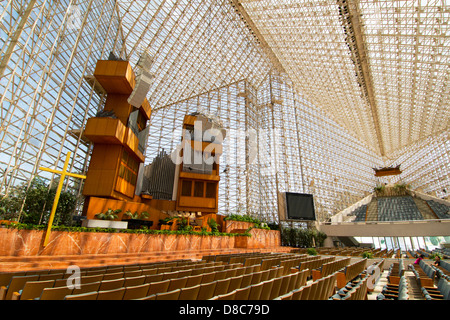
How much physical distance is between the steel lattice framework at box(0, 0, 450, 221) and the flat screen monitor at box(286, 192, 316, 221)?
3.44 meters

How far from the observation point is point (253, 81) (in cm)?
3119

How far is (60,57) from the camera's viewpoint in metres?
14.2

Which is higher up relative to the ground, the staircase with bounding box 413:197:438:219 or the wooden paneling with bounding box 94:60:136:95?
the wooden paneling with bounding box 94:60:136:95

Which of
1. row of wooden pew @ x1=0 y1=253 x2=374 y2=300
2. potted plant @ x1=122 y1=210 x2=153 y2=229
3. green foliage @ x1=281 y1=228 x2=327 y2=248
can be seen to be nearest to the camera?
row of wooden pew @ x1=0 y1=253 x2=374 y2=300

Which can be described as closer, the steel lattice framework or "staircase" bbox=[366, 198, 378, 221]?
the steel lattice framework

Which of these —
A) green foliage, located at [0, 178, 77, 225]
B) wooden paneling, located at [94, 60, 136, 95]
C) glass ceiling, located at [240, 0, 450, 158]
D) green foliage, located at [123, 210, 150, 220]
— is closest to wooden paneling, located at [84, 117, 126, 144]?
wooden paneling, located at [94, 60, 136, 95]

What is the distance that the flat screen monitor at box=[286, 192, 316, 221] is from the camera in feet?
70.3

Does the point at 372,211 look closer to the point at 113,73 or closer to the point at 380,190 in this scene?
the point at 380,190

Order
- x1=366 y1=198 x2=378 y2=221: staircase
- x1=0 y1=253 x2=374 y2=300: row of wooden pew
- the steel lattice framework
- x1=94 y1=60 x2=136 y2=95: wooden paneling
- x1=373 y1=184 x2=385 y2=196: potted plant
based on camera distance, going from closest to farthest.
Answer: x1=0 y1=253 x2=374 y2=300: row of wooden pew → the steel lattice framework → x1=94 y1=60 x2=136 y2=95: wooden paneling → x1=366 y1=198 x2=378 y2=221: staircase → x1=373 y1=184 x2=385 y2=196: potted plant

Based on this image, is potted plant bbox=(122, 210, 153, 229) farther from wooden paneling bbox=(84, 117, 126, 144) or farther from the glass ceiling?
the glass ceiling

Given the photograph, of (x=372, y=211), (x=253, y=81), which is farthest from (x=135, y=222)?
(x=372, y=211)

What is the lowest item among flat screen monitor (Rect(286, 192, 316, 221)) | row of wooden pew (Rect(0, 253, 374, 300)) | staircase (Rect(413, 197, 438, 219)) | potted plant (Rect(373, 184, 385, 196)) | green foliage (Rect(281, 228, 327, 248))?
row of wooden pew (Rect(0, 253, 374, 300))

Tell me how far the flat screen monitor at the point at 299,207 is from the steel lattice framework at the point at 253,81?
3437 mm
